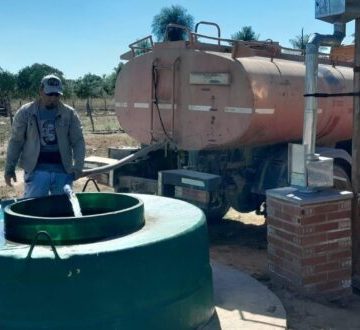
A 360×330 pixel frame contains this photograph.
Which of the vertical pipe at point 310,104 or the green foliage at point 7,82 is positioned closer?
the vertical pipe at point 310,104

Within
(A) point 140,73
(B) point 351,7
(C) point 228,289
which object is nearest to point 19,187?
(A) point 140,73

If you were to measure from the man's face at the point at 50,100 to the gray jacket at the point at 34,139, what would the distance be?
7 centimetres

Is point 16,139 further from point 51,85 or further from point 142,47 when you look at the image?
point 142,47

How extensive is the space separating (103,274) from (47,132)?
2.61 m

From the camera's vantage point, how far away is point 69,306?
3098 millimetres

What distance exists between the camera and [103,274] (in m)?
3.14

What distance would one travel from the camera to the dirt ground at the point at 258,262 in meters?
4.37

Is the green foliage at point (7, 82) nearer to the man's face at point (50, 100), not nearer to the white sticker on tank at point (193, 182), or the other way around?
the white sticker on tank at point (193, 182)

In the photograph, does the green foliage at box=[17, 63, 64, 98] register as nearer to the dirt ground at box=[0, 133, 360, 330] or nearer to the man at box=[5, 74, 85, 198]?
the dirt ground at box=[0, 133, 360, 330]

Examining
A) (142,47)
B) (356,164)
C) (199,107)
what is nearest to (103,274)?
(356,164)

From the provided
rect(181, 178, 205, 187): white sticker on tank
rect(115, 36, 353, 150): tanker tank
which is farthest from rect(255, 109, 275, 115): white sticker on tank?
rect(181, 178, 205, 187): white sticker on tank

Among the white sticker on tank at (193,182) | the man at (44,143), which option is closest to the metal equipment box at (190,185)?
the white sticker on tank at (193,182)

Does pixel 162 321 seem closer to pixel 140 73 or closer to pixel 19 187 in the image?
pixel 140 73

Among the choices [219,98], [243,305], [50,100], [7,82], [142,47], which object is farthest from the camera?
[7,82]
